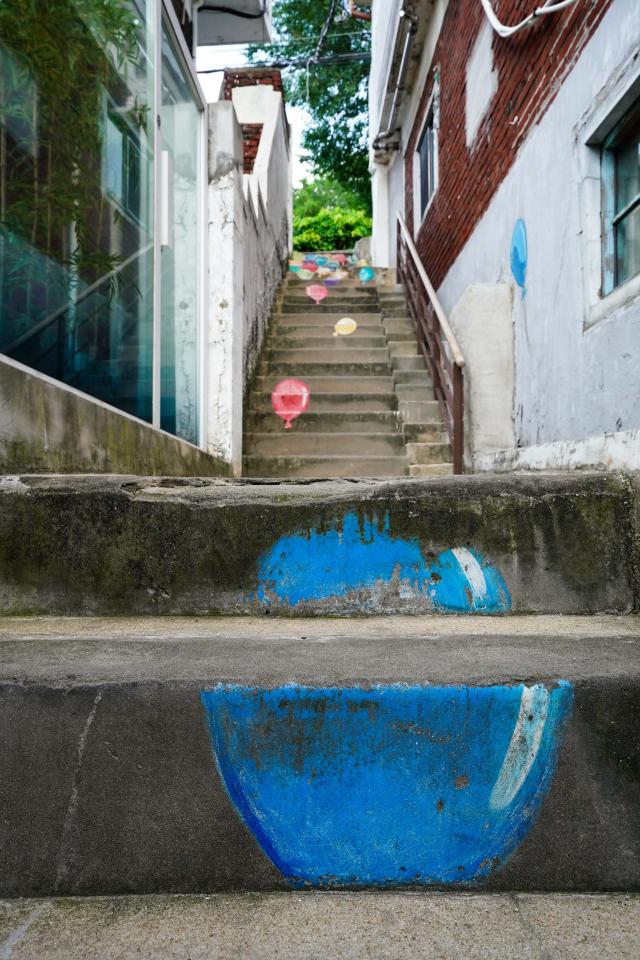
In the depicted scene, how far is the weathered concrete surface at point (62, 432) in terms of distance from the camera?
5.68ft

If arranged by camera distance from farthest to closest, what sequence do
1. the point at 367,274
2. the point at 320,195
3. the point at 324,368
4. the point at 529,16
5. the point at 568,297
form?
the point at 320,195 < the point at 367,274 < the point at 324,368 < the point at 529,16 < the point at 568,297

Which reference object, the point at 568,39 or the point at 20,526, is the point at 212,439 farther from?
the point at 568,39

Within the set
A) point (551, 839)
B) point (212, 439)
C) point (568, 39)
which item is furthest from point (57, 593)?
point (568, 39)

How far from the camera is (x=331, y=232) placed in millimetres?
18875

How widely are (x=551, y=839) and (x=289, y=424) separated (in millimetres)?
4609

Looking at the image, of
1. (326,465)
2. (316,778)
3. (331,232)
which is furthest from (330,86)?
(316,778)

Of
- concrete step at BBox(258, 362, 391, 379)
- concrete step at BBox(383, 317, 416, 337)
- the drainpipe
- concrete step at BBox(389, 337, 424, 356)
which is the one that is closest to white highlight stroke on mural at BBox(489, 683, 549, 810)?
concrete step at BBox(258, 362, 391, 379)

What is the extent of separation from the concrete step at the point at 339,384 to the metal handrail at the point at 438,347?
475mm

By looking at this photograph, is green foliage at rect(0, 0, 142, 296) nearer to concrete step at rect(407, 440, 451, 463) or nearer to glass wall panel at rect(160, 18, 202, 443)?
glass wall panel at rect(160, 18, 202, 443)

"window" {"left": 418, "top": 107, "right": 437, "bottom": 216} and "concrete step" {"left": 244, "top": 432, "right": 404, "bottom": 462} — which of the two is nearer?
"concrete step" {"left": 244, "top": 432, "right": 404, "bottom": 462}

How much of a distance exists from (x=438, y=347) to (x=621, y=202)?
2746 mm

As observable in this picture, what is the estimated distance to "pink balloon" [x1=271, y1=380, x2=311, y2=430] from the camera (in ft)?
18.3

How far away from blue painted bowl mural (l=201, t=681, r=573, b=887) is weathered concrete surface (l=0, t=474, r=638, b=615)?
0.46 metres

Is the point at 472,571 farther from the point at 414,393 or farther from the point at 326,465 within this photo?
the point at 414,393
